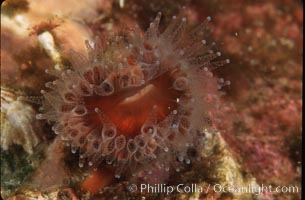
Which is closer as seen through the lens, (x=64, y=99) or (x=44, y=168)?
(x=64, y=99)

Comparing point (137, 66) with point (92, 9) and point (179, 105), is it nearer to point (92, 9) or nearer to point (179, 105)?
point (179, 105)

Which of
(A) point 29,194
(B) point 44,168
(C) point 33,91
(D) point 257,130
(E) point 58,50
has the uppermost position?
(E) point 58,50

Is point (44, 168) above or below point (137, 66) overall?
below

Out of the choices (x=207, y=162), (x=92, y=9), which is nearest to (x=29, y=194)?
(x=207, y=162)

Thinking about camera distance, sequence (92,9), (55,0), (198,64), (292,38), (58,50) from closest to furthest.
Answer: (198,64) < (58,50) < (55,0) < (92,9) < (292,38)

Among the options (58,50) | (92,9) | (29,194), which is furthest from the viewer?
(92,9)
